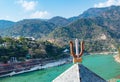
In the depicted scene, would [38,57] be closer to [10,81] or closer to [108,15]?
[10,81]

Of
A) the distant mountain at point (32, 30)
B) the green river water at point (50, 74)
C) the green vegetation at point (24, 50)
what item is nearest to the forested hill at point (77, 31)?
the distant mountain at point (32, 30)

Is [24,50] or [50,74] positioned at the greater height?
[24,50]

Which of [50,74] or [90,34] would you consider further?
[90,34]

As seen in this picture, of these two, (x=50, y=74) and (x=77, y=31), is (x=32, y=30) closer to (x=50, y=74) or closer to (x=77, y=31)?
(x=77, y=31)

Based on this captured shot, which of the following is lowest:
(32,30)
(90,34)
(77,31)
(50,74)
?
(50,74)

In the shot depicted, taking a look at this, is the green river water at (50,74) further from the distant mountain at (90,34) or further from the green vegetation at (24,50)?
the distant mountain at (90,34)

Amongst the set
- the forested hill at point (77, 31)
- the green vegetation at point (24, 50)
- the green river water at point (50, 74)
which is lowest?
the green river water at point (50, 74)

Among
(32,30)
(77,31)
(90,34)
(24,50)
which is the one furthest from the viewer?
(32,30)

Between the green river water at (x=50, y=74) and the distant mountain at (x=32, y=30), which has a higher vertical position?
the distant mountain at (x=32, y=30)

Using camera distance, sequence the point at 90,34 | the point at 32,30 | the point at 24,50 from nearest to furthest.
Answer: the point at 24,50 < the point at 90,34 < the point at 32,30

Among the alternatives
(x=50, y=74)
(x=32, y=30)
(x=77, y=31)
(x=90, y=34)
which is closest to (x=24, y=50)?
(x=50, y=74)

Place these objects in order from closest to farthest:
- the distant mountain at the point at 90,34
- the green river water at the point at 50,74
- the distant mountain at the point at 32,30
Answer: the green river water at the point at 50,74
the distant mountain at the point at 90,34
the distant mountain at the point at 32,30
